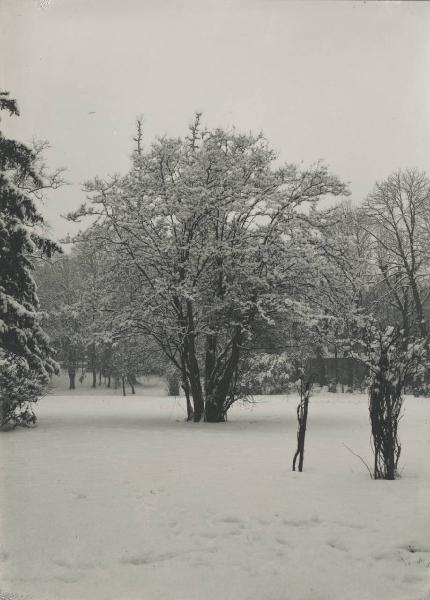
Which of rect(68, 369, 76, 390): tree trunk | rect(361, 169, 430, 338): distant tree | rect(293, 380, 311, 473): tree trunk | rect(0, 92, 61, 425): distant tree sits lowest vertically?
rect(68, 369, 76, 390): tree trunk

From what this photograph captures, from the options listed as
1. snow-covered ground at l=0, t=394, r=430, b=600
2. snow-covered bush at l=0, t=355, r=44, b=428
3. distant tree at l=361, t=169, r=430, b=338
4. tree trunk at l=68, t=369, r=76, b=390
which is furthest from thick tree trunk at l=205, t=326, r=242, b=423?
tree trunk at l=68, t=369, r=76, b=390

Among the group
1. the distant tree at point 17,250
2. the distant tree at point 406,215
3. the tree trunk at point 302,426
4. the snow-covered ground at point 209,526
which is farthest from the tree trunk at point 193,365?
the distant tree at point 406,215

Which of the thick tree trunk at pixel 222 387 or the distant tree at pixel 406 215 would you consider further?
the distant tree at pixel 406 215

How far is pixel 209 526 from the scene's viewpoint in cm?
496

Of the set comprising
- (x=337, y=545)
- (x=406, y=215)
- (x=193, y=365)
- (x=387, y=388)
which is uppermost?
(x=406, y=215)

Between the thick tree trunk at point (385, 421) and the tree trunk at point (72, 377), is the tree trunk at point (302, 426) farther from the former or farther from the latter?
the tree trunk at point (72, 377)

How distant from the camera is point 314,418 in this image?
16297 mm

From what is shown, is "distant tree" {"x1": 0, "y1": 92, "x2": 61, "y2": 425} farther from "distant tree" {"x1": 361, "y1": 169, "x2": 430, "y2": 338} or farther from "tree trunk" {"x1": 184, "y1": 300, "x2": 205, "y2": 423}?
"distant tree" {"x1": 361, "y1": 169, "x2": 430, "y2": 338}

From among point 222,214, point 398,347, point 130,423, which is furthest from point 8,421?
point 398,347

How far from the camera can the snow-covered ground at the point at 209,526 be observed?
3.80 metres

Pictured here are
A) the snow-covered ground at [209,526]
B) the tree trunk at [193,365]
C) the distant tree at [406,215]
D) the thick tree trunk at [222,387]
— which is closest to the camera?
the snow-covered ground at [209,526]

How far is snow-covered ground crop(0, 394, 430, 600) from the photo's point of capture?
380 centimetres

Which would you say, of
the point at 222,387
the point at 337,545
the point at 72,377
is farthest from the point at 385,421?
the point at 72,377

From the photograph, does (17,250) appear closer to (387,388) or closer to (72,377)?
(387,388)
